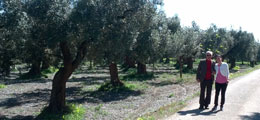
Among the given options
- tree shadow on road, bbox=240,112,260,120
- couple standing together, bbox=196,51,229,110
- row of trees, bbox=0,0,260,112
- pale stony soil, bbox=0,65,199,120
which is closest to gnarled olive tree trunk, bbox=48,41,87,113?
row of trees, bbox=0,0,260,112

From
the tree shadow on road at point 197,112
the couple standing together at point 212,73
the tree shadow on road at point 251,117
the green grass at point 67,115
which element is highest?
the couple standing together at point 212,73

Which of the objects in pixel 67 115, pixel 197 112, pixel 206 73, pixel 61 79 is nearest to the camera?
pixel 197 112

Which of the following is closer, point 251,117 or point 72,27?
point 251,117

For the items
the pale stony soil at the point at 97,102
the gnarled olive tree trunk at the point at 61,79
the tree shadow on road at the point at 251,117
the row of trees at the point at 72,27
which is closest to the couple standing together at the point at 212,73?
the tree shadow on road at the point at 251,117

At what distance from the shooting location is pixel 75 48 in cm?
1445

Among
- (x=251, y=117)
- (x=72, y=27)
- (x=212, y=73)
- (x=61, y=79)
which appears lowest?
(x=251, y=117)

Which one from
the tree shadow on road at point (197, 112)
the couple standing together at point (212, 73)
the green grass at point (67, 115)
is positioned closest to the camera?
the tree shadow on road at point (197, 112)

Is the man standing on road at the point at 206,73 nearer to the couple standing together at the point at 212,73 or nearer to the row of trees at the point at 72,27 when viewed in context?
the couple standing together at the point at 212,73

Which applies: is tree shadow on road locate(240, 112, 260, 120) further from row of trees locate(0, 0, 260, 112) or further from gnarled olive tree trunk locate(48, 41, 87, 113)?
gnarled olive tree trunk locate(48, 41, 87, 113)

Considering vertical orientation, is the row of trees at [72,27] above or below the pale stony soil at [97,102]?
above

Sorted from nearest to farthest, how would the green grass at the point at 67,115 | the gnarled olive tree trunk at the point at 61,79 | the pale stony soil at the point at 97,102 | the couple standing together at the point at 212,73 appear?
1. the couple standing together at the point at 212,73
2. the green grass at the point at 67,115
3. the gnarled olive tree trunk at the point at 61,79
4. the pale stony soil at the point at 97,102

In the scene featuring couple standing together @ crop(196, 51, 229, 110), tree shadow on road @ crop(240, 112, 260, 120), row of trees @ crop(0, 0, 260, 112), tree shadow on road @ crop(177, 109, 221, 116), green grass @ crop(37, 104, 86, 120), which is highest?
row of trees @ crop(0, 0, 260, 112)

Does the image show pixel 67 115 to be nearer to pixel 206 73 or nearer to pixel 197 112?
pixel 197 112

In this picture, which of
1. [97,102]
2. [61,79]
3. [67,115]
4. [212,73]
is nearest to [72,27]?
[61,79]
